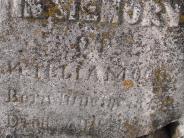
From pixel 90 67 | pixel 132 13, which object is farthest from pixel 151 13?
pixel 90 67

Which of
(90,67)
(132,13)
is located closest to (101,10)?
(132,13)

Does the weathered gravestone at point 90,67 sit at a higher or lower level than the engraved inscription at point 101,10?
lower

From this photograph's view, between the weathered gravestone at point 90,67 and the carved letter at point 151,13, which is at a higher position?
the carved letter at point 151,13

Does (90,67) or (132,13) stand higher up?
(132,13)

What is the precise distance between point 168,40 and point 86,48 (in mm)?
355

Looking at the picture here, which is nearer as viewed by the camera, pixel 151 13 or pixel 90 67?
pixel 151 13

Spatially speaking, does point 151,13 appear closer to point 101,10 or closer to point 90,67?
point 101,10

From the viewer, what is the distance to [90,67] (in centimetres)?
191

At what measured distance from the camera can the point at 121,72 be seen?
1931 millimetres

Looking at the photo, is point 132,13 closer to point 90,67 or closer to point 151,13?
point 151,13

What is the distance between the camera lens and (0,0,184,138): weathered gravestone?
5.78 ft

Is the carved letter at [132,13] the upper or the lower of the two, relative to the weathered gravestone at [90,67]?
upper

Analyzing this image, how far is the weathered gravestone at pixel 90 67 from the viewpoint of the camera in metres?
1.76

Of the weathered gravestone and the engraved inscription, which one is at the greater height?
the engraved inscription
